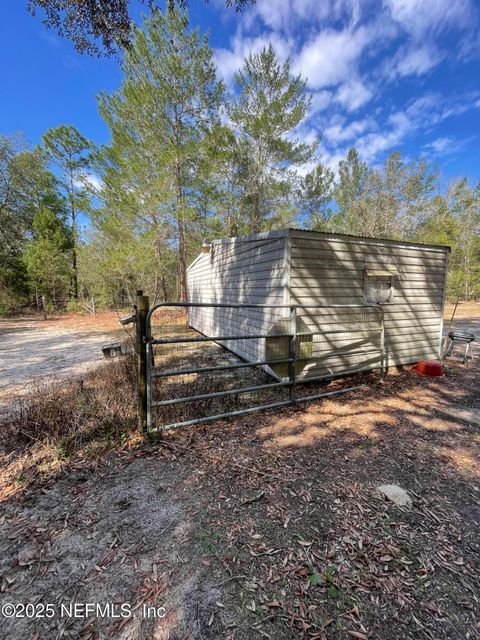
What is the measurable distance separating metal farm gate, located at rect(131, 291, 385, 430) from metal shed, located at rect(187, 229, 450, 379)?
0.08ft

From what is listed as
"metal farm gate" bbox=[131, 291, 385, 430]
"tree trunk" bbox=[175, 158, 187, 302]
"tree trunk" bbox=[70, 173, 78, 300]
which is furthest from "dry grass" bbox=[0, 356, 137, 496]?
"tree trunk" bbox=[70, 173, 78, 300]

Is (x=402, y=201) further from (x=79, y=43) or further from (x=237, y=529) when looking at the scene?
(x=237, y=529)

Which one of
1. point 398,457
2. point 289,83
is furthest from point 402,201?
point 398,457

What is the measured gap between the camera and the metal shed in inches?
168

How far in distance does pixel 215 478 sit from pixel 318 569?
97 cm

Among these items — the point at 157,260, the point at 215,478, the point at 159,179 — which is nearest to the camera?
the point at 215,478

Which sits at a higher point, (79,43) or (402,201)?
(402,201)

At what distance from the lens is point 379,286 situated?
16.9ft

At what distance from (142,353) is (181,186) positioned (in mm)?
11436

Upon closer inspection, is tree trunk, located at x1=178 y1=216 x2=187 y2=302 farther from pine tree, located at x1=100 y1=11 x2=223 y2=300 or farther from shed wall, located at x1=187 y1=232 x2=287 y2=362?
shed wall, located at x1=187 y1=232 x2=287 y2=362

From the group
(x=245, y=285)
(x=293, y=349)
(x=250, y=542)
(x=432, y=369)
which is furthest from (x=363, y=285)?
(x=250, y=542)

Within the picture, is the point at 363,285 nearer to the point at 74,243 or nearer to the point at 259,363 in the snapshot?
the point at 259,363

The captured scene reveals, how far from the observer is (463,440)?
285cm

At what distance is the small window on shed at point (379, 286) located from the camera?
4984 millimetres
